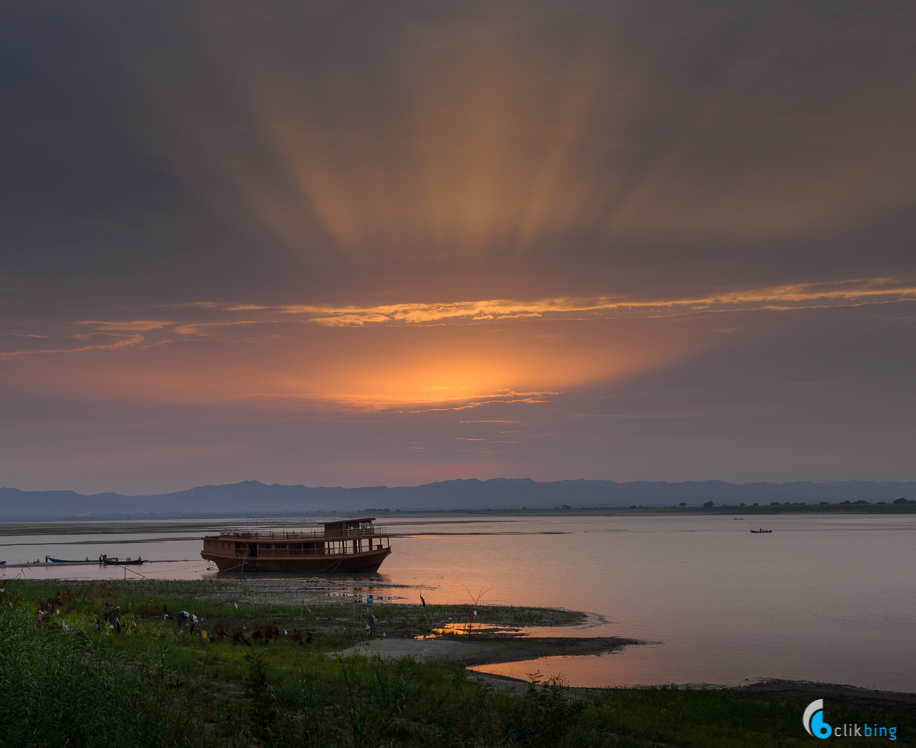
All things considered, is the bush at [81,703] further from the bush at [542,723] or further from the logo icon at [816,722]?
the logo icon at [816,722]

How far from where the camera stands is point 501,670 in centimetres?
2670

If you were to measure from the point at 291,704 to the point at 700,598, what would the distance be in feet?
139

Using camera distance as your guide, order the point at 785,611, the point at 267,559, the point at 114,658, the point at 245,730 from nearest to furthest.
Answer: the point at 245,730, the point at 114,658, the point at 785,611, the point at 267,559

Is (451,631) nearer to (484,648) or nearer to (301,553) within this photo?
(484,648)

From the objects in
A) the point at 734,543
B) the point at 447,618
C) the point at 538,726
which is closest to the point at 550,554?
the point at 734,543

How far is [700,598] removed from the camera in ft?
167

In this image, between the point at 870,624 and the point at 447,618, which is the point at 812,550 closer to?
the point at 870,624

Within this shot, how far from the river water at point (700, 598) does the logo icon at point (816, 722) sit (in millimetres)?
6025

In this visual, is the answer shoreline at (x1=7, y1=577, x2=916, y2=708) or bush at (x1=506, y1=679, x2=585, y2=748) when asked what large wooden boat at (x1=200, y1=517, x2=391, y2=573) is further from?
bush at (x1=506, y1=679, x2=585, y2=748)

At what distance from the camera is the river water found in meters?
28.7

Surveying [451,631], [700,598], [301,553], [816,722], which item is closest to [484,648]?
[451,631]

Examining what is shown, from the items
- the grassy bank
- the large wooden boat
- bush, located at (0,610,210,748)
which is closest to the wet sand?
the grassy bank

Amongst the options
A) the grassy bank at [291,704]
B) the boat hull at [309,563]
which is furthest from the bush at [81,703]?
the boat hull at [309,563]

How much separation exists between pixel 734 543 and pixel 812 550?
21377 mm
